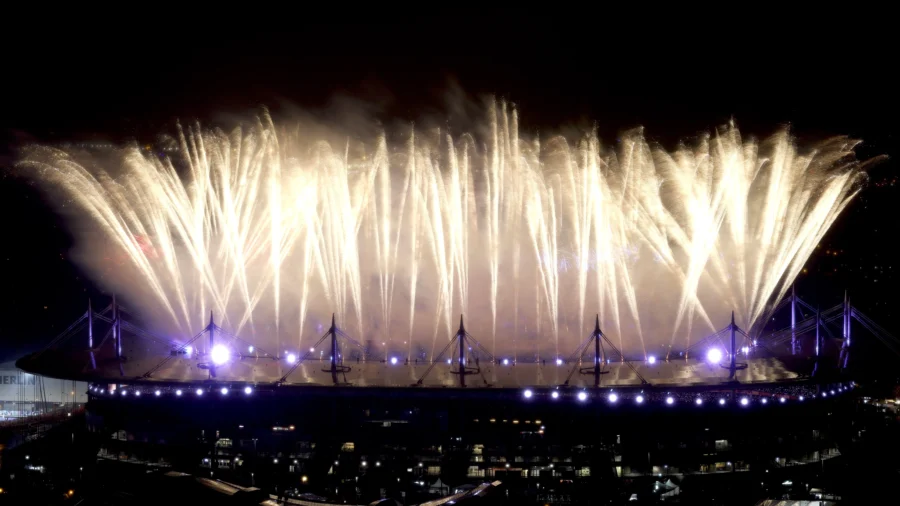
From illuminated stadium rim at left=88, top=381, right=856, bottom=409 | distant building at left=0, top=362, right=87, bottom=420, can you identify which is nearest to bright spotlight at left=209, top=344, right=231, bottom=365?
illuminated stadium rim at left=88, top=381, right=856, bottom=409

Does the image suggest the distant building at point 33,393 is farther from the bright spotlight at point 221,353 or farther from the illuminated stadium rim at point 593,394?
the illuminated stadium rim at point 593,394

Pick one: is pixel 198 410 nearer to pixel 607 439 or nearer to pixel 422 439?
pixel 422 439

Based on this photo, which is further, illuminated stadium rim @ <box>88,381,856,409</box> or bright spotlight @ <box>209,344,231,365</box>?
bright spotlight @ <box>209,344,231,365</box>

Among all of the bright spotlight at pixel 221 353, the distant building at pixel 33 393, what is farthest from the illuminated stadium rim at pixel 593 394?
the distant building at pixel 33 393

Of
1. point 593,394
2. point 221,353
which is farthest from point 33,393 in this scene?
point 593,394

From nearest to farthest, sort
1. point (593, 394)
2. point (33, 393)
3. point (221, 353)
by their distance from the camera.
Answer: point (593, 394) → point (221, 353) → point (33, 393)

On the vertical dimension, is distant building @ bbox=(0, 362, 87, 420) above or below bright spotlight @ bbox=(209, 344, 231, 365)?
below

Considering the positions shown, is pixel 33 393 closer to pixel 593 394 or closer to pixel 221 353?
pixel 221 353

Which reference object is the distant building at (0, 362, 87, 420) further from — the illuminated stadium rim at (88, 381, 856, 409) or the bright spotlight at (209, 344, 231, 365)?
the illuminated stadium rim at (88, 381, 856, 409)
